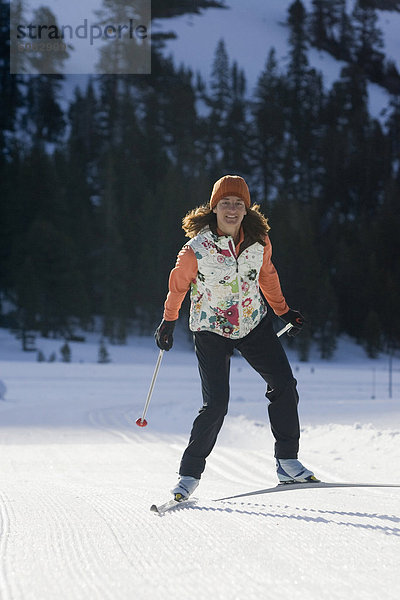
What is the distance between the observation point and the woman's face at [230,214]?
3887mm

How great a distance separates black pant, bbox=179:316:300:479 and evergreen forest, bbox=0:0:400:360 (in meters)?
28.1

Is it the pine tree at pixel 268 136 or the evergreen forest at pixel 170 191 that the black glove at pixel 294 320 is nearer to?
the evergreen forest at pixel 170 191

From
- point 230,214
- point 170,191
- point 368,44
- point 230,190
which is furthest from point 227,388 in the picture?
point 368,44

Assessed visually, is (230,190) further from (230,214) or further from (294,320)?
(294,320)

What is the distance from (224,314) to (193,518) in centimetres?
109

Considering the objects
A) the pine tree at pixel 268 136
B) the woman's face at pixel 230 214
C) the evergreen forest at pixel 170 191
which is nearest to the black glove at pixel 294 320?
the woman's face at pixel 230 214

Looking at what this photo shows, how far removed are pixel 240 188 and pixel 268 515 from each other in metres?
1.70

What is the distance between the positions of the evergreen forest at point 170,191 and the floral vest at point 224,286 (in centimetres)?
2813

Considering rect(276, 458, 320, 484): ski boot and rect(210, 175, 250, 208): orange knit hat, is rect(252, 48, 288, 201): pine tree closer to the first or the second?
rect(210, 175, 250, 208): orange knit hat

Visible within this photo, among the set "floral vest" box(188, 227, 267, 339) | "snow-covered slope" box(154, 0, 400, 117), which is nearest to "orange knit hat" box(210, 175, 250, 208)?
"floral vest" box(188, 227, 267, 339)

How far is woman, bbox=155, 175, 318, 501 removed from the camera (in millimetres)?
3855

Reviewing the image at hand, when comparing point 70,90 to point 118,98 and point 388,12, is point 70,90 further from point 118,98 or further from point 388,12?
point 388,12

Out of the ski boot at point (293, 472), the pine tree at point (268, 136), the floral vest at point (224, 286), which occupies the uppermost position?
the pine tree at point (268, 136)

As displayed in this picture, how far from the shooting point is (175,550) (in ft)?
8.86
